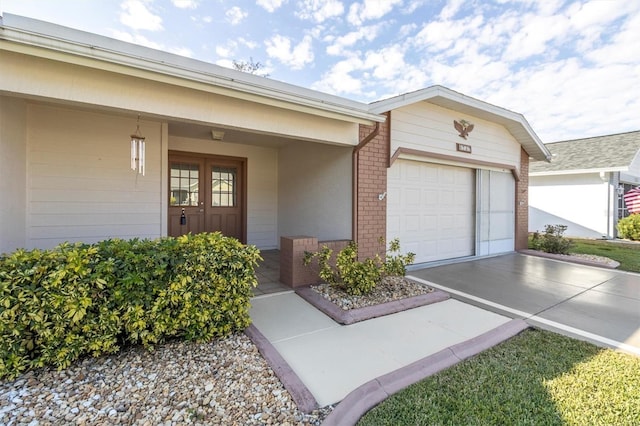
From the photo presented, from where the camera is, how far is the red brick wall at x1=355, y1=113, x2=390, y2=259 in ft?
19.0

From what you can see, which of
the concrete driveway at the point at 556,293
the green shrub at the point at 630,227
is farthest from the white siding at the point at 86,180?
the green shrub at the point at 630,227

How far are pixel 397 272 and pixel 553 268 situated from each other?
501 cm

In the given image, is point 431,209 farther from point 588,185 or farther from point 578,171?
point 588,185

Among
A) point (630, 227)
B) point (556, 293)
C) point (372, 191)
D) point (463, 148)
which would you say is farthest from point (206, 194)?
point (630, 227)

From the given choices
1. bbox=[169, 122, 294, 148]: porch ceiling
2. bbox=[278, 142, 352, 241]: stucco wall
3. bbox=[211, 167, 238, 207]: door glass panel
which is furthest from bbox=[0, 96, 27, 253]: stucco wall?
bbox=[278, 142, 352, 241]: stucco wall

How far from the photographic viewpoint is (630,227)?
1245cm

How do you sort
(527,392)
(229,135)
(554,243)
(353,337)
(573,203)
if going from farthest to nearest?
1. (573,203)
2. (554,243)
3. (229,135)
4. (353,337)
5. (527,392)

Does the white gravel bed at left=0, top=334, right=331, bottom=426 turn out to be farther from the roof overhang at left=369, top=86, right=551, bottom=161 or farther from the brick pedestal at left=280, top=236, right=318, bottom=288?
the roof overhang at left=369, top=86, right=551, bottom=161

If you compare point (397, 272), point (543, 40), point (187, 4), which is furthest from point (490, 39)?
point (187, 4)

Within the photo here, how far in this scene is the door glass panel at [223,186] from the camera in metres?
8.07

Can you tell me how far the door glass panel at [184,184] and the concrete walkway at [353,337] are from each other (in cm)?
421

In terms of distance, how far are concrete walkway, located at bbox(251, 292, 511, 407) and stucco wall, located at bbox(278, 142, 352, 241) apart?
2174 mm

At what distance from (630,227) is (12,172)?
1918 cm

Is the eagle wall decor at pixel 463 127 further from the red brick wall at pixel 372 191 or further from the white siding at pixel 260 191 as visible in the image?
the white siding at pixel 260 191
